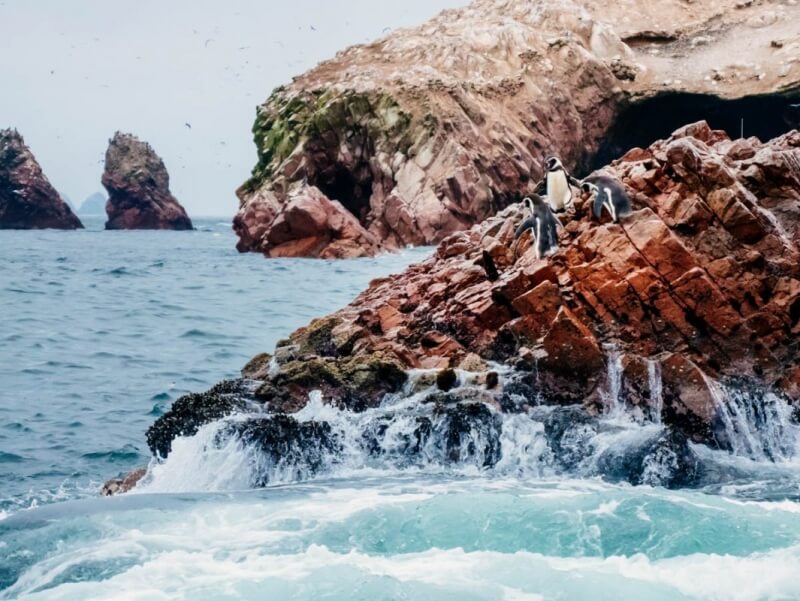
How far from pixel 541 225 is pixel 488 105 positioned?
1366 inches

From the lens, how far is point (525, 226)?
1269 centimetres

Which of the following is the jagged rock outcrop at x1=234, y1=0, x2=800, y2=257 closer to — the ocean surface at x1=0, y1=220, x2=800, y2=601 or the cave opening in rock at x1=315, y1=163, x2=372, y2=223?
the cave opening in rock at x1=315, y1=163, x2=372, y2=223

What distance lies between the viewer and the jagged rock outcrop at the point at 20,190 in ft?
246

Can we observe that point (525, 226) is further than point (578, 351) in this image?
Yes

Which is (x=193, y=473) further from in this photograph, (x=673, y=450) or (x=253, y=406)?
(x=673, y=450)

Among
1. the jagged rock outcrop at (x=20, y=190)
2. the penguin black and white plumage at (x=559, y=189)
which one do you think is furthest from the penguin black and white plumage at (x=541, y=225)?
the jagged rock outcrop at (x=20, y=190)

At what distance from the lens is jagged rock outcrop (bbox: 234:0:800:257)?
42.3m

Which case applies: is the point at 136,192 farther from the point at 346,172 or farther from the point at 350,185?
the point at 346,172

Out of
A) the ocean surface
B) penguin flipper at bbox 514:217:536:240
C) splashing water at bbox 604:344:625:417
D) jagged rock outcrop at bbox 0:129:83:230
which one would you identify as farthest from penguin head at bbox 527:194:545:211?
jagged rock outcrop at bbox 0:129:83:230

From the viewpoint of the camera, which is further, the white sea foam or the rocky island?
the rocky island

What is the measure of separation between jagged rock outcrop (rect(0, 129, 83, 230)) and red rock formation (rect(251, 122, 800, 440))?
6713 cm

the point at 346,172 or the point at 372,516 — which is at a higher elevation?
the point at 346,172

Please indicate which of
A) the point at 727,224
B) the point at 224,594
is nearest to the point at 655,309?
the point at 727,224

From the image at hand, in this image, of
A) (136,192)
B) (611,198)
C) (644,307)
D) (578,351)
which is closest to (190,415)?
(578,351)
